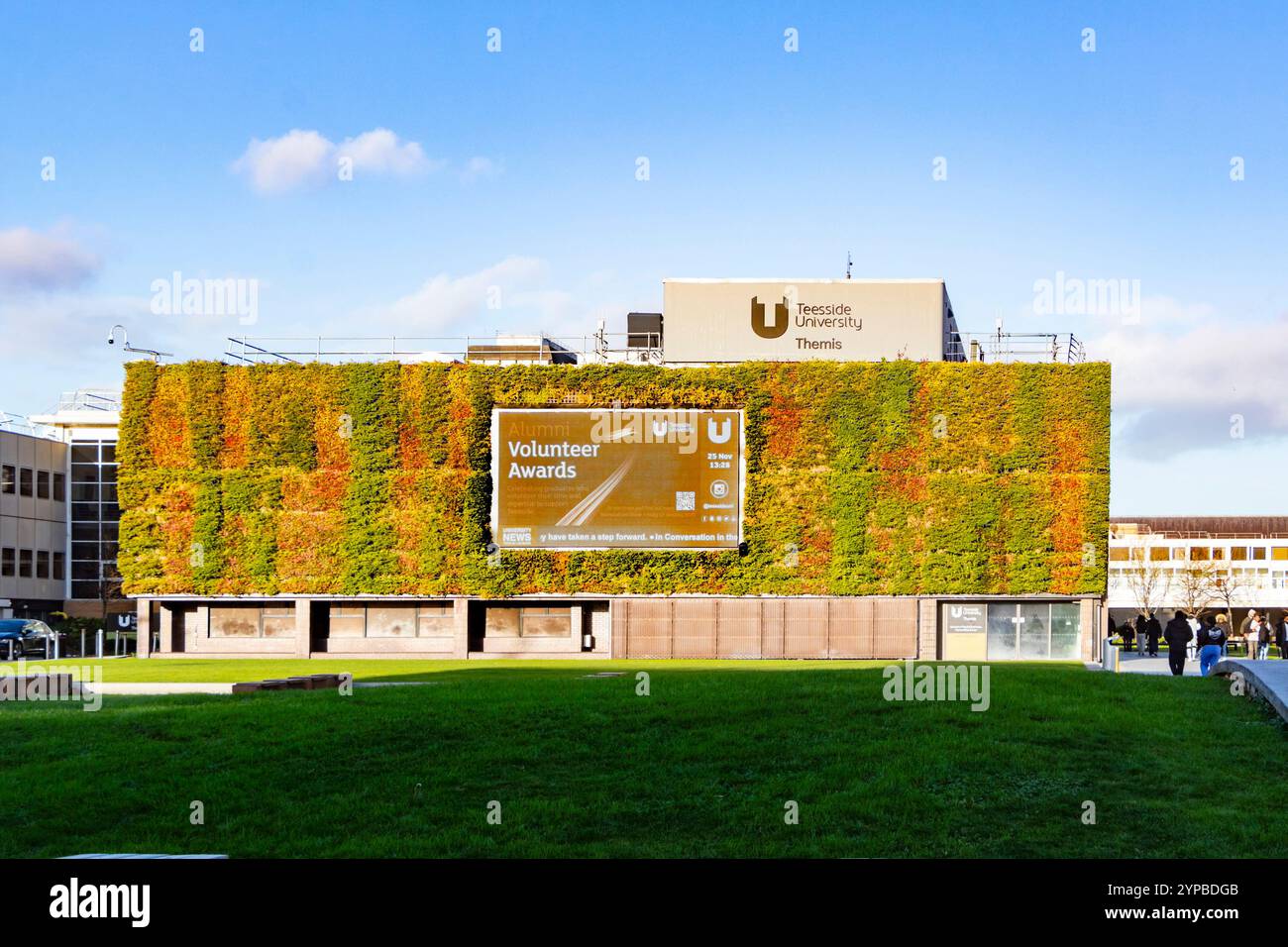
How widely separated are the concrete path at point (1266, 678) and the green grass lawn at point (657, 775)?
35cm

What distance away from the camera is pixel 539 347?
7350 centimetres

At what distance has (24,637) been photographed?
204 ft

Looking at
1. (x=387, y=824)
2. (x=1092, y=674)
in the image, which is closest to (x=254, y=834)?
(x=387, y=824)

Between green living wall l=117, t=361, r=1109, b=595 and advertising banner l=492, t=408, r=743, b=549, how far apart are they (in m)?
0.99

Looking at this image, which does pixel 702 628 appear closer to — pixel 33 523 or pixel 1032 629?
pixel 1032 629

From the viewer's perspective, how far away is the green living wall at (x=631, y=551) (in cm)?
6172

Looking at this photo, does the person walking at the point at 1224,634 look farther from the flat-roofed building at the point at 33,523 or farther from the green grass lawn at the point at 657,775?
the flat-roofed building at the point at 33,523

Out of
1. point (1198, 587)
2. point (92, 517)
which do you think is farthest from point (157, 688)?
point (1198, 587)

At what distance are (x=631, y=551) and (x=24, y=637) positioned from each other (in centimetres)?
2669

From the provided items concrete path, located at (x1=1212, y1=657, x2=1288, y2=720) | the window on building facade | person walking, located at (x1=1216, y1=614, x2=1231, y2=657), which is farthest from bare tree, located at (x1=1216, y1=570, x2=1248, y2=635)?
concrete path, located at (x1=1212, y1=657, x2=1288, y2=720)

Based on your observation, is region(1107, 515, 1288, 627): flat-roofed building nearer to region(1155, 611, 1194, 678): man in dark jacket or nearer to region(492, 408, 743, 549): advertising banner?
region(492, 408, 743, 549): advertising banner

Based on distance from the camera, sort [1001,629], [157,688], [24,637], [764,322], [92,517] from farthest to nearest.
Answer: [92,517]
[764,322]
[1001,629]
[24,637]
[157,688]

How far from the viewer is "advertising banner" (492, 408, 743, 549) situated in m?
60.5

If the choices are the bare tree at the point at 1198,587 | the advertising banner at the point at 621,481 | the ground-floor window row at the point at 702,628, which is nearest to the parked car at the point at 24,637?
the ground-floor window row at the point at 702,628
